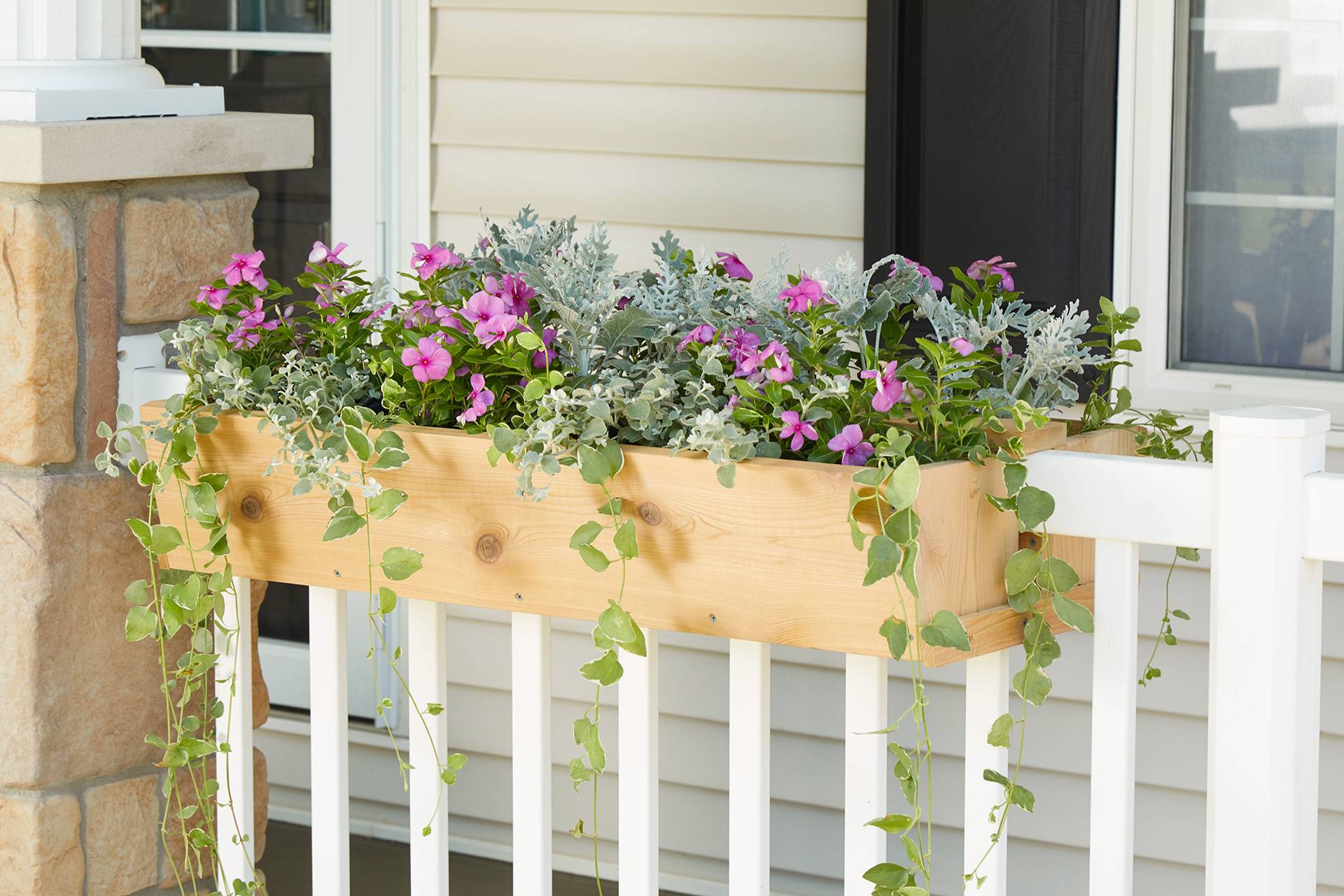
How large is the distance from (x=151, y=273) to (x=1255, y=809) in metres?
1.24

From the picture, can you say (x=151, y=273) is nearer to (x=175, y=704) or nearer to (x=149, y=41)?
(x=175, y=704)

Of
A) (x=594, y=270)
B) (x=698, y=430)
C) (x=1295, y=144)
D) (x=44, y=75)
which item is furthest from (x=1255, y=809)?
(x=1295, y=144)

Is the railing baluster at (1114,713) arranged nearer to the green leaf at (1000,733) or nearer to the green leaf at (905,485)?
the green leaf at (1000,733)

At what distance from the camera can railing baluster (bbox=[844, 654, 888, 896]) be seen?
1.36 metres

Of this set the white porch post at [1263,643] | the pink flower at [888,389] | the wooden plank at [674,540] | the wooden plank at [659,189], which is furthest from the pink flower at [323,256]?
the wooden plank at [659,189]

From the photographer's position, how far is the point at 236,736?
1.65 metres

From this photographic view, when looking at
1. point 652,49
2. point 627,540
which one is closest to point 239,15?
point 652,49

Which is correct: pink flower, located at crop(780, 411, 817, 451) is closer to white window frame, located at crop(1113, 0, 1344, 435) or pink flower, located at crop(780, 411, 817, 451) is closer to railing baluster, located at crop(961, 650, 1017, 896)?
railing baluster, located at crop(961, 650, 1017, 896)

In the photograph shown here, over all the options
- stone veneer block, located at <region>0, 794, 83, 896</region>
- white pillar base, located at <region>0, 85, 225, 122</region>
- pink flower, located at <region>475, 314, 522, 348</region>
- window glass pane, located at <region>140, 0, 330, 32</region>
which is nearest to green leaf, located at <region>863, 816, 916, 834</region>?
pink flower, located at <region>475, 314, 522, 348</region>

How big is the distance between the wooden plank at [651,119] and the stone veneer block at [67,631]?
5.03 ft

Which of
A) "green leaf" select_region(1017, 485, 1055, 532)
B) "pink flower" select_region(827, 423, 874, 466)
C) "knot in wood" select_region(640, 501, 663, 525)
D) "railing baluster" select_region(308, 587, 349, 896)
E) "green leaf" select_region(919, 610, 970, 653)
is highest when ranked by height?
"pink flower" select_region(827, 423, 874, 466)

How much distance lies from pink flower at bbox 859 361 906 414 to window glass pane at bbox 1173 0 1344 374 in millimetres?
1543

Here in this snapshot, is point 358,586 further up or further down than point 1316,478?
further down

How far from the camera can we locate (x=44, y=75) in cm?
164
